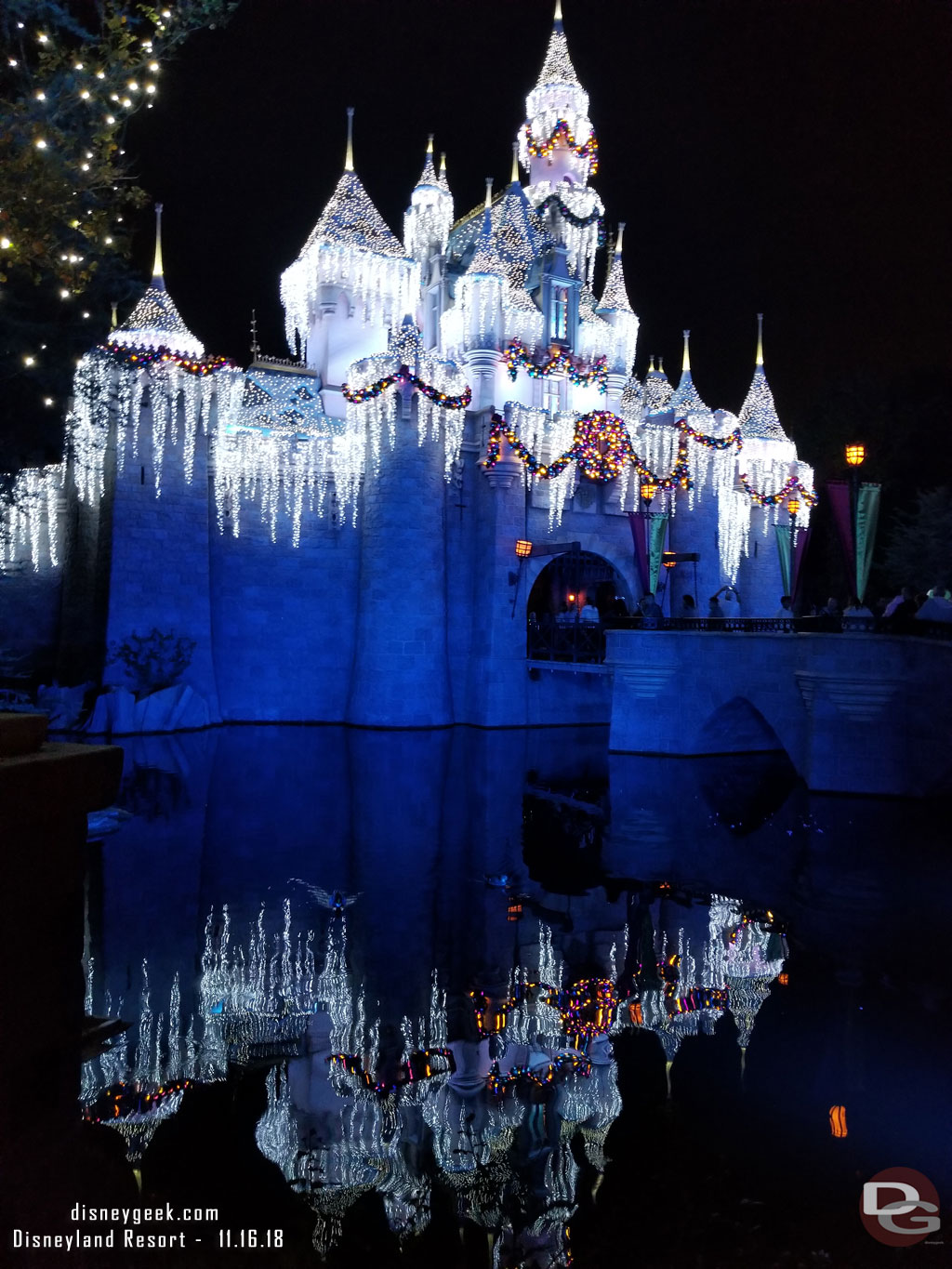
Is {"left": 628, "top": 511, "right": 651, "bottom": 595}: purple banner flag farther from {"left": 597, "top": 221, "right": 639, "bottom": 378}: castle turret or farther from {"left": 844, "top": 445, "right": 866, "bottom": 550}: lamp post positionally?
{"left": 844, "top": 445, "right": 866, "bottom": 550}: lamp post

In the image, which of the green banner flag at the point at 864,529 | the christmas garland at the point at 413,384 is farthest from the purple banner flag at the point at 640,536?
the green banner flag at the point at 864,529

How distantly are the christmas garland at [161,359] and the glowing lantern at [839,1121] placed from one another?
61.1ft

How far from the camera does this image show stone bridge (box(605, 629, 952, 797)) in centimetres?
→ 1291

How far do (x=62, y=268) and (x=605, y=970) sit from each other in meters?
7.16

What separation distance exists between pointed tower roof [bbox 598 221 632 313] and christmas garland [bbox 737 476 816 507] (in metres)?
6.35

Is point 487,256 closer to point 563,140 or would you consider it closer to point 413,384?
point 413,384

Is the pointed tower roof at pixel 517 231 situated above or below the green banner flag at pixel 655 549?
above

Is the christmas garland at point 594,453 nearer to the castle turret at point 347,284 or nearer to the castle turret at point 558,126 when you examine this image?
the castle turret at point 347,284

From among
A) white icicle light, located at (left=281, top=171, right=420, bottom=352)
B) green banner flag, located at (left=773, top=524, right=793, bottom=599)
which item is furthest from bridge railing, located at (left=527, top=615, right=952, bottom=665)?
white icicle light, located at (left=281, top=171, right=420, bottom=352)

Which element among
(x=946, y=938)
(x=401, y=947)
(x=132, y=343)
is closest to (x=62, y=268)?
(x=401, y=947)

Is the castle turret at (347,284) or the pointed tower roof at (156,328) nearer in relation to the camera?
the pointed tower roof at (156,328)

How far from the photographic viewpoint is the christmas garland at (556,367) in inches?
961

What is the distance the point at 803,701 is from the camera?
14.6 m

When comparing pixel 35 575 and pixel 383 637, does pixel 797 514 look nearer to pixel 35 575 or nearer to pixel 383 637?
pixel 383 637
